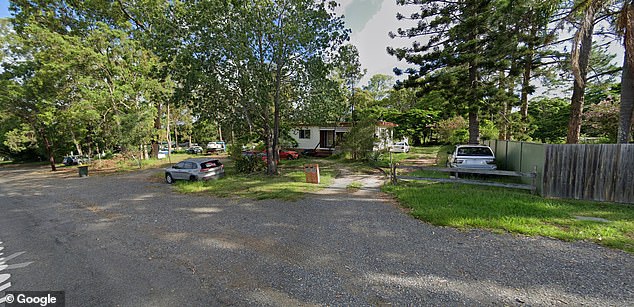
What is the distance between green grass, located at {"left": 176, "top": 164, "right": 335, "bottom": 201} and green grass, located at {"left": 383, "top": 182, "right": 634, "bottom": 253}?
3.48m

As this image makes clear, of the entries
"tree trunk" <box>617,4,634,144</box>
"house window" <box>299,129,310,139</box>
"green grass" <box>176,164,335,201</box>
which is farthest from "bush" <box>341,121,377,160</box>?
"tree trunk" <box>617,4,634,144</box>

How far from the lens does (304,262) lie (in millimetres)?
3625

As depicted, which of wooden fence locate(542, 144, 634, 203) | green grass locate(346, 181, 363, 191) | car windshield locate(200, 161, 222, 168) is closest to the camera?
wooden fence locate(542, 144, 634, 203)

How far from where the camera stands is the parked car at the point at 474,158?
893cm

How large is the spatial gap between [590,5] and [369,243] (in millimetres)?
8387

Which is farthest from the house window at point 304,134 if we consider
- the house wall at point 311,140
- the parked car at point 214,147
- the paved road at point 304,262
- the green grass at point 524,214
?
the paved road at point 304,262

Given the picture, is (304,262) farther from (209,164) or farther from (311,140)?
(311,140)

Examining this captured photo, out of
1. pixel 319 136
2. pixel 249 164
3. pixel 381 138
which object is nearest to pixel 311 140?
pixel 319 136

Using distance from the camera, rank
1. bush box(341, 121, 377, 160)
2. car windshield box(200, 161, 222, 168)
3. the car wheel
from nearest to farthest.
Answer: car windshield box(200, 161, 222, 168), the car wheel, bush box(341, 121, 377, 160)

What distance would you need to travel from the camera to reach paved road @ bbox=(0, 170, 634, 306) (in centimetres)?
279

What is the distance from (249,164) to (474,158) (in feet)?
35.3

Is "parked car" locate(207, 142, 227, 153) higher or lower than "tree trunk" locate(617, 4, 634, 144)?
lower

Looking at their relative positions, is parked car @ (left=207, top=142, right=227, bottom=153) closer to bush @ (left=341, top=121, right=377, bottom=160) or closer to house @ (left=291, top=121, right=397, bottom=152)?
house @ (left=291, top=121, right=397, bottom=152)

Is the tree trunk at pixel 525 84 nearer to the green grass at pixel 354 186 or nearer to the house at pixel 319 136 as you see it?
the house at pixel 319 136
